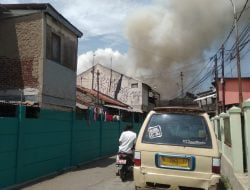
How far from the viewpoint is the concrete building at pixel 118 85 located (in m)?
53.1

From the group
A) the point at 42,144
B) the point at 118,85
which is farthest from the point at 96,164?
the point at 118,85

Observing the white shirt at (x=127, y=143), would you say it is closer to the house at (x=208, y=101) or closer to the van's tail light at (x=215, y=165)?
the van's tail light at (x=215, y=165)

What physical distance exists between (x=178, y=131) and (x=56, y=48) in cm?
1103

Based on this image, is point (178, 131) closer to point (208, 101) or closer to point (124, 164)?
point (124, 164)

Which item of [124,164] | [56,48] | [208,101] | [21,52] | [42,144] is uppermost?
[208,101]

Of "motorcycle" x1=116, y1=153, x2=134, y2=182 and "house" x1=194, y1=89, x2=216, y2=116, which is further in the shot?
"house" x1=194, y1=89, x2=216, y2=116

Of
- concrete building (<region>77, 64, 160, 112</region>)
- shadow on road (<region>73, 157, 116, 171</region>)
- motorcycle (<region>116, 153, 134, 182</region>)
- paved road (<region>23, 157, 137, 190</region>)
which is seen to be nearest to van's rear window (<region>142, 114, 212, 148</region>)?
paved road (<region>23, 157, 137, 190</region>)

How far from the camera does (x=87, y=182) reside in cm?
1210

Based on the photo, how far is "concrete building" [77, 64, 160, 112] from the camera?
174 ft

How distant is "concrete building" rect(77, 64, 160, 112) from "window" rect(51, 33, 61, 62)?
33947 mm

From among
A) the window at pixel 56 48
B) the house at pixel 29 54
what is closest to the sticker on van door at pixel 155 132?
the house at pixel 29 54

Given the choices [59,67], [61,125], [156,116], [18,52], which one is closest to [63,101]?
[59,67]

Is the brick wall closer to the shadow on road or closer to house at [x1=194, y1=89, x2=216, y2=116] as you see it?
the shadow on road

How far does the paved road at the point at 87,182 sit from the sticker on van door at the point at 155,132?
306cm
